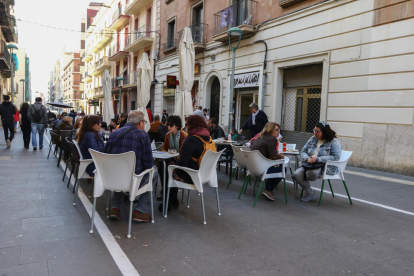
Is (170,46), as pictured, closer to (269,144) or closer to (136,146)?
(269,144)

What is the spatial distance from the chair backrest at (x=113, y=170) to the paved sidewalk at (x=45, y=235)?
0.57 meters

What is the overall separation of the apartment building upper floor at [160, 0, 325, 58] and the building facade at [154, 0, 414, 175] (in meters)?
0.04

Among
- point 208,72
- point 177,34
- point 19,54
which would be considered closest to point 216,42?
point 208,72

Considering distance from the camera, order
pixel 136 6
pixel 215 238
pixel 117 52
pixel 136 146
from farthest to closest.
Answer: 1. pixel 117 52
2. pixel 136 6
3. pixel 136 146
4. pixel 215 238

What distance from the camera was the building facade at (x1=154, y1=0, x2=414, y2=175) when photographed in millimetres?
7895

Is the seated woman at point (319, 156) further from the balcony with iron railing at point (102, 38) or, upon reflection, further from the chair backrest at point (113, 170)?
the balcony with iron railing at point (102, 38)

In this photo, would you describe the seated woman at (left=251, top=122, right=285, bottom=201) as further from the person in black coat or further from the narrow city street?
the person in black coat

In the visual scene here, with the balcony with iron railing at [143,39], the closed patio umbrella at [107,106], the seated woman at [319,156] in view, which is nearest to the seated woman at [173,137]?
the seated woman at [319,156]

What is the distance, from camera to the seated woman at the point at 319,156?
507 centimetres

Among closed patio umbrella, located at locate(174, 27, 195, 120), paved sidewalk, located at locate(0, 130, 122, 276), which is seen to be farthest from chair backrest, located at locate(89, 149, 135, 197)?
closed patio umbrella, located at locate(174, 27, 195, 120)

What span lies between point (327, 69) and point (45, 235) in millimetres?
8793

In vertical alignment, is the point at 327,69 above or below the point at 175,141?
above

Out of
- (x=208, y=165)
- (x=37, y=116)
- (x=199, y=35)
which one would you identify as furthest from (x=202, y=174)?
(x=199, y=35)

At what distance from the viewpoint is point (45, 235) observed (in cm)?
347
